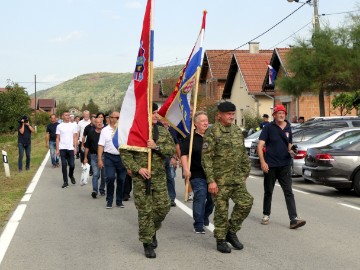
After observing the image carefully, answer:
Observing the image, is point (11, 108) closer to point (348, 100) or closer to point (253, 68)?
→ point (253, 68)

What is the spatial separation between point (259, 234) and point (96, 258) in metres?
2.39

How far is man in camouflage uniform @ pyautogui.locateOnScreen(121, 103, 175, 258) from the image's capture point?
677cm

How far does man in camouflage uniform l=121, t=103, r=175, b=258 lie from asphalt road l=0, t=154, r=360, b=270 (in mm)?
307

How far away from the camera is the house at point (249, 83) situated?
4303 cm

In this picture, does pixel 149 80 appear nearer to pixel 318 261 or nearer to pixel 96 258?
pixel 96 258

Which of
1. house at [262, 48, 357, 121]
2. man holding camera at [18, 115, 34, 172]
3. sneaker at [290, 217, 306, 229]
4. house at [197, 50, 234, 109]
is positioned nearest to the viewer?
sneaker at [290, 217, 306, 229]

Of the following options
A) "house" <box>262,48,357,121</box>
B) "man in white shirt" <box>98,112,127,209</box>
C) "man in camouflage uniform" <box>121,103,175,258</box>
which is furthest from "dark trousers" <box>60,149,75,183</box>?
"house" <box>262,48,357,121</box>

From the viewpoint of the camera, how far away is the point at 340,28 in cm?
2644

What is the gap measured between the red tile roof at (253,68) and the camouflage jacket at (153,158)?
35.7 metres

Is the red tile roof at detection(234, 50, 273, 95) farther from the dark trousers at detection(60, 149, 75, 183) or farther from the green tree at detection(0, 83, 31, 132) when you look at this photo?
the dark trousers at detection(60, 149, 75, 183)

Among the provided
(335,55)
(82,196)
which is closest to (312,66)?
(335,55)

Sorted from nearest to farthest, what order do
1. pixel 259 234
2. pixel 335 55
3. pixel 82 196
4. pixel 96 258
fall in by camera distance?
1. pixel 96 258
2. pixel 259 234
3. pixel 82 196
4. pixel 335 55

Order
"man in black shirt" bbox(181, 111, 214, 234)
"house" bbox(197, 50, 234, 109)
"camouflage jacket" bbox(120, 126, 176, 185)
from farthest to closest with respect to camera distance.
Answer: "house" bbox(197, 50, 234, 109) < "man in black shirt" bbox(181, 111, 214, 234) < "camouflage jacket" bbox(120, 126, 176, 185)

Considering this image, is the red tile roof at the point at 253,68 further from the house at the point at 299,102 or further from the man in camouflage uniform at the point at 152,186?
the man in camouflage uniform at the point at 152,186
